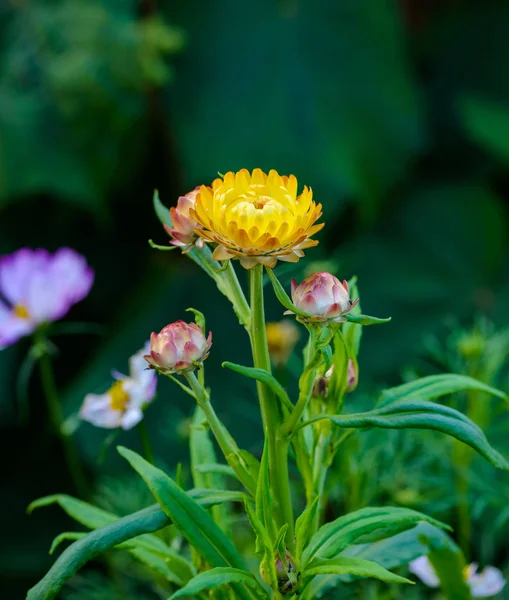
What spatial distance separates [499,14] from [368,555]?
4.17 feet

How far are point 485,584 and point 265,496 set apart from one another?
234 mm

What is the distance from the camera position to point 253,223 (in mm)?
280

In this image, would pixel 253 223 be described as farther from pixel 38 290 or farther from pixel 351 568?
pixel 38 290

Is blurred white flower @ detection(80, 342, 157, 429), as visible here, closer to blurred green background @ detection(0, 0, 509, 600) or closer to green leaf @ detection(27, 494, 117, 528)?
green leaf @ detection(27, 494, 117, 528)

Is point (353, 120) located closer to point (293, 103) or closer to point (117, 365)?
point (293, 103)

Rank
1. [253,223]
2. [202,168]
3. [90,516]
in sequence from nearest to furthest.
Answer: [253,223]
[90,516]
[202,168]

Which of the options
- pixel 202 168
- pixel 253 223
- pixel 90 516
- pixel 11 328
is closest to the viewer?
pixel 253 223

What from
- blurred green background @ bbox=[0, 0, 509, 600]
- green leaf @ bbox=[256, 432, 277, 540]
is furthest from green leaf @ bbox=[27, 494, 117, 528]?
blurred green background @ bbox=[0, 0, 509, 600]

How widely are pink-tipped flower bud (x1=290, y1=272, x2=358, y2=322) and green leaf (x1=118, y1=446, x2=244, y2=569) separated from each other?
0.09 metres

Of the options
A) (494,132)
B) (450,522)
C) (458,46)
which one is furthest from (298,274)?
(458,46)

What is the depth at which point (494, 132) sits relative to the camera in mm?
1123

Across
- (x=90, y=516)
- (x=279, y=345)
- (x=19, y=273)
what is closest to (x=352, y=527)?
(x=90, y=516)

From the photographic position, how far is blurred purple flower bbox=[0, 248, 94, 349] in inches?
22.8

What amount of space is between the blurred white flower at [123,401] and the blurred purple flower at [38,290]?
0.10 m
